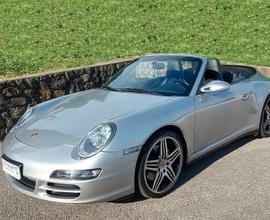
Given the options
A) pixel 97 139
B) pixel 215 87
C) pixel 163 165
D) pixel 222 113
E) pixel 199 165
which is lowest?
pixel 199 165

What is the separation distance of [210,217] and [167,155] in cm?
76

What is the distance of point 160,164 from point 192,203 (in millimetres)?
473

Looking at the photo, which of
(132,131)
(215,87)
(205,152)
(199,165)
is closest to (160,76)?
(215,87)

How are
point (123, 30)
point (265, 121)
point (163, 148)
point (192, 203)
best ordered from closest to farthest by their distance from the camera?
1. point (192, 203)
2. point (163, 148)
3. point (265, 121)
4. point (123, 30)

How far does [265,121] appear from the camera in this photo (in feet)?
19.1

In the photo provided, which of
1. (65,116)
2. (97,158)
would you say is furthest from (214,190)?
(65,116)

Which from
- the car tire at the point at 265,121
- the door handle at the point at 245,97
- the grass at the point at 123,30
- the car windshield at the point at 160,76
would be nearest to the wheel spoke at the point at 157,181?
the car windshield at the point at 160,76

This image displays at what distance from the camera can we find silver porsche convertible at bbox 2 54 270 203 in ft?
11.7

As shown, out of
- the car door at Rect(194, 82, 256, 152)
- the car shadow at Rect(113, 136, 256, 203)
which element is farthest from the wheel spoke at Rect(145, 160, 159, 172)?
the car door at Rect(194, 82, 256, 152)

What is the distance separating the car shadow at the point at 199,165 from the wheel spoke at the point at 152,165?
1.01 ft

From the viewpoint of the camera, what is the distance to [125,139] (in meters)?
3.69

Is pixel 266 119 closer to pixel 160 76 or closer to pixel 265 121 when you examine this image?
pixel 265 121

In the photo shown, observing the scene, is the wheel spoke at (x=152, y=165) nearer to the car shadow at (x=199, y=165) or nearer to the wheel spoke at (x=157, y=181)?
the wheel spoke at (x=157, y=181)

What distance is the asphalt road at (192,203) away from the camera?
375cm
